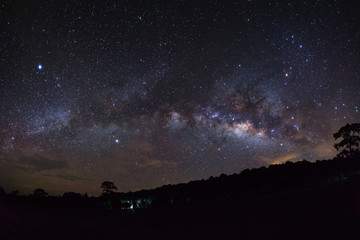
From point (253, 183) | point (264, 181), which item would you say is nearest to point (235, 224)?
point (264, 181)

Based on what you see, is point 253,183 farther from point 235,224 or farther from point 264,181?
point 235,224

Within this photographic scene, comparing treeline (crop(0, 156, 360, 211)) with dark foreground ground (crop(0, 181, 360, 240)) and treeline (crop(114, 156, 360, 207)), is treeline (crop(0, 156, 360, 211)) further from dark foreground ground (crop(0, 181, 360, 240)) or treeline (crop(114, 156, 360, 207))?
dark foreground ground (crop(0, 181, 360, 240))

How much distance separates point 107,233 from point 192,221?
20.0ft

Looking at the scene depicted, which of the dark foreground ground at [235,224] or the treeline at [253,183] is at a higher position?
the treeline at [253,183]

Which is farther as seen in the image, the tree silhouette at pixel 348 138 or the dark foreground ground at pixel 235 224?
the tree silhouette at pixel 348 138

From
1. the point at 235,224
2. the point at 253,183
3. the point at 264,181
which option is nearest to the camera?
the point at 235,224

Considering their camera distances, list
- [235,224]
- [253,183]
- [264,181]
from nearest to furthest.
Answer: [235,224] → [264,181] → [253,183]

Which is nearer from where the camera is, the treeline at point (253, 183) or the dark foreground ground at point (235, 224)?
the dark foreground ground at point (235, 224)

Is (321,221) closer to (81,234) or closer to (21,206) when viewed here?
(81,234)

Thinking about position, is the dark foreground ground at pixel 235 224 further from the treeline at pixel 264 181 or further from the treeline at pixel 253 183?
the treeline at pixel 264 181

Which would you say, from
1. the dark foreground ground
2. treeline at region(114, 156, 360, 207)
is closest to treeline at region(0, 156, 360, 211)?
treeline at region(114, 156, 360, 207)

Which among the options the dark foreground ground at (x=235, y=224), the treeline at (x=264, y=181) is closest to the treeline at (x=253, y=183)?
the treeline at (x=264, y=181)

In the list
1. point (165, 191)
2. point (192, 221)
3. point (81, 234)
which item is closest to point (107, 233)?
point (81, 234)

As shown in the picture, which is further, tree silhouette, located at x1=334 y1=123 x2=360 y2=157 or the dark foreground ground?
tree silhouette, located at x1=334 y1=123 x2=360 y2=157
